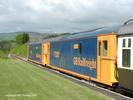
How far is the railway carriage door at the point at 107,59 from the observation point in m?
17.4

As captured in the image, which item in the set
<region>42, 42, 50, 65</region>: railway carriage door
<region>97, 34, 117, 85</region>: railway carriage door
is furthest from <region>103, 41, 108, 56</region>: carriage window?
<region>42, 42, 50, 65</region>: railway carriage door

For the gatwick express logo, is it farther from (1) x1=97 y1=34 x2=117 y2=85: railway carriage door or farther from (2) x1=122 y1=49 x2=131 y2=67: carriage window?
(2) x1=122 y1=49 x2=131 y2=67: carriage window

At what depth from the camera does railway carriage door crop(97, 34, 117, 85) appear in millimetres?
17359

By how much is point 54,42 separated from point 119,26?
17266 millimetres

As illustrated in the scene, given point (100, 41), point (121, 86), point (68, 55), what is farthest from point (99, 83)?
point (68, 55)

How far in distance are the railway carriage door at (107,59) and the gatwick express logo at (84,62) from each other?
0.92 meters

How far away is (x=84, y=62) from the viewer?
2247cm

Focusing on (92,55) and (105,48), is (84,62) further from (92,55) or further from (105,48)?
(105,48)

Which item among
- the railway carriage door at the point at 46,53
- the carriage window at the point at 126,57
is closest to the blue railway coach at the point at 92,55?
the carriage window at the point at 126,57

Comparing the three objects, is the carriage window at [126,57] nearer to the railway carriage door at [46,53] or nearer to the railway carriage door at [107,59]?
the railway carriage door at [107,59]

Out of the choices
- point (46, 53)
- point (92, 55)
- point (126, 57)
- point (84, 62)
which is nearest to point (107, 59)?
point (126, 57)

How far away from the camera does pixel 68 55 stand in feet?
90.8

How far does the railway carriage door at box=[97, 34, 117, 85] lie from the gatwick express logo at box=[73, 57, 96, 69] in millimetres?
920

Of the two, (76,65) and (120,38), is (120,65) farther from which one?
(76,65)
